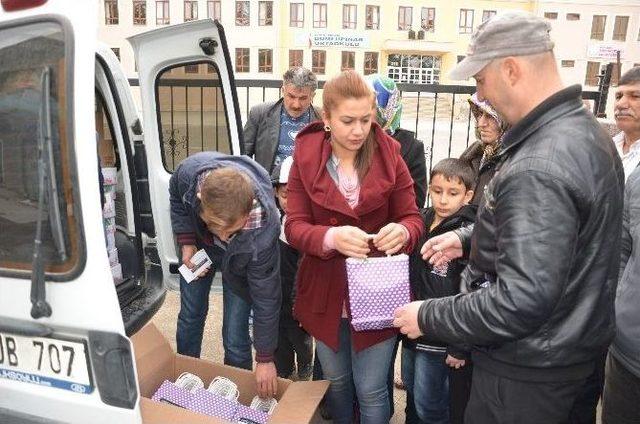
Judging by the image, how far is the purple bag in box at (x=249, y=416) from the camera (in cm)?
234

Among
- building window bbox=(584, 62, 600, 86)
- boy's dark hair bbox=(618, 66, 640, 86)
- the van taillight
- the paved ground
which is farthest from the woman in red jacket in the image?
building window bbox=(584, 62, 600, 86)

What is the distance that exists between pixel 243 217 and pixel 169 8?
40.1 m

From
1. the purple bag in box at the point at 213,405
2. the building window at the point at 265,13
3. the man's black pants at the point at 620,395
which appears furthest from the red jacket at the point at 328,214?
the building window at the point at 265,13

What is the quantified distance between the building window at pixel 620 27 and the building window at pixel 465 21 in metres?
11.8

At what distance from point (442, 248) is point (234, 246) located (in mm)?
884

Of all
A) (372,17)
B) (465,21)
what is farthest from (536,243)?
(465,21)

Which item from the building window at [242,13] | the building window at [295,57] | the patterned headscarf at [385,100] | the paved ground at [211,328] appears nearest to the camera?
the patterned headscarf at [385,100]

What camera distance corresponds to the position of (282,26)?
3909 centimetres

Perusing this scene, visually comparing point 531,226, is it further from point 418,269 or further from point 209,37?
point 209,37

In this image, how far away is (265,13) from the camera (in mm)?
38438

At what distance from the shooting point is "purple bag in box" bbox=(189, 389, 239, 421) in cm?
231

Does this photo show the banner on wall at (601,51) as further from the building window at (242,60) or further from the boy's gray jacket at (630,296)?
the boy's gray jacket at (630,296)

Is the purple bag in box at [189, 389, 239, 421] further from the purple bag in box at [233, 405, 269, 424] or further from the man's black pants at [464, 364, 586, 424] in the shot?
the man's black pants at [464, 364, 586, 424]

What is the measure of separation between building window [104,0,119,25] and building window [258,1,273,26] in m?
10.3
